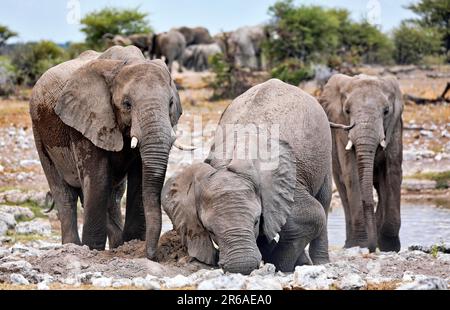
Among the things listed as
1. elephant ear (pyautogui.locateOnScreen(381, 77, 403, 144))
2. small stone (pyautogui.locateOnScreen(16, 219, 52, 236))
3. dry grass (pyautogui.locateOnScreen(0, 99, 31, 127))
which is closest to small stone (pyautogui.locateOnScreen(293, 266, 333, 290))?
elephant ear (pyautogui.locateOnScreen(381, 77, 403, 144))

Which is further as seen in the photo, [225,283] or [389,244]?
[389,244]

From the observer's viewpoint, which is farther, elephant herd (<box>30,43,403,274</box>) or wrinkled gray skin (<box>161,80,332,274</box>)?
elephant herd (<box>30,43,403,274</box>)

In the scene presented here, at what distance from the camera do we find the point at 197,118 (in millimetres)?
22266

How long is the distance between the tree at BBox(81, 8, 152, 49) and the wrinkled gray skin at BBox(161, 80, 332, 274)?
23967mm

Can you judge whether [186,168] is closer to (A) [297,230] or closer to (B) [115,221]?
(A) [297,230]

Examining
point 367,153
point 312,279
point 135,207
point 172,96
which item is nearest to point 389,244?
point 367,153

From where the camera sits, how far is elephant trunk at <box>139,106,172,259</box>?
→ 349 inches

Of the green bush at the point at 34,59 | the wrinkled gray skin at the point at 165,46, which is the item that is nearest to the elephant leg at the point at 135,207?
the green bush at the point at 34,59

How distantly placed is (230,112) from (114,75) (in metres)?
1.03

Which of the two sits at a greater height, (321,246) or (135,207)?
(135,207)

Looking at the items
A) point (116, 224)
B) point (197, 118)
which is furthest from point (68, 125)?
point (197, 118)

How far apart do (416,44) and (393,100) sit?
25.7 metres

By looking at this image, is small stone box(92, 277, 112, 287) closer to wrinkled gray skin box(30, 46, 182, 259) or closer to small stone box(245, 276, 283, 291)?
small stone box(245, 276, 283, 291)

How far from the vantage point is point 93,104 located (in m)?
9.64
